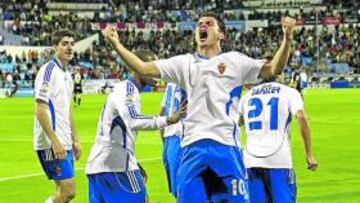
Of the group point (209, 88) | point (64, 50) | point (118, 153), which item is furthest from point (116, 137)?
point (64, 50)

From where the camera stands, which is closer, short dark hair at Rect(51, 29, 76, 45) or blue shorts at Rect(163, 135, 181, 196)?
blue shorts at Rect(163, 135, 181, 196)

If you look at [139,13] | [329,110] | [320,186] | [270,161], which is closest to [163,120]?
[270,161]

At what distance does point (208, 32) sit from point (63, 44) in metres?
3.28

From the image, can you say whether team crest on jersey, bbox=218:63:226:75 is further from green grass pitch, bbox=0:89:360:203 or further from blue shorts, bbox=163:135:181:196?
green grass pitch, bbox=0:89:360:203

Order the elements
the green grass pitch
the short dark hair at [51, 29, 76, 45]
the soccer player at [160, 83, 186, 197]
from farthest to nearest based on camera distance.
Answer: the green grass pitch → the short dark hair at [51, 29, 76, 45] → the soccer player at [160, 83, 186, 197]

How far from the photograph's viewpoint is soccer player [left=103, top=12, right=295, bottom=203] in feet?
21.5

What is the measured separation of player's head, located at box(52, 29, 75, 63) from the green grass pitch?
138 inches

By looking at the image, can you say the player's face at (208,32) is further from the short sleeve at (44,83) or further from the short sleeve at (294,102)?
the short sleeve at (44,83)

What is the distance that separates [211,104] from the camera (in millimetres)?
6660

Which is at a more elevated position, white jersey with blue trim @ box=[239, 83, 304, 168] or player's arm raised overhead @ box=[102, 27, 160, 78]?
player's arm raised overhead @ box=[102, 27, 160, 78]

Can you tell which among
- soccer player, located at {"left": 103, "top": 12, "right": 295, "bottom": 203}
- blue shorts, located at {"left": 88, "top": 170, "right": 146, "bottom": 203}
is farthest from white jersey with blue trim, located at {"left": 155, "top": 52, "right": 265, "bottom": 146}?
blue shorts, located at {"left": 88, "top": 170, "right": 146, "bottom": 203}

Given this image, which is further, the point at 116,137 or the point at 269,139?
the point at 269,139

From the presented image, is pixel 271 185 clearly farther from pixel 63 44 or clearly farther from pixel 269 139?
pixel 63 44

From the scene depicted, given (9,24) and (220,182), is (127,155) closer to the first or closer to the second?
(220,182)
